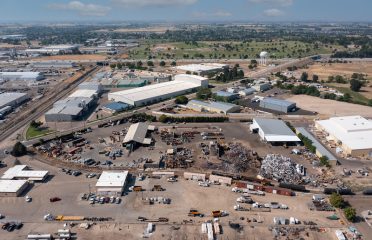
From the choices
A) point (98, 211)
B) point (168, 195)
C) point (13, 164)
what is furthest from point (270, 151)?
point (13, 164)

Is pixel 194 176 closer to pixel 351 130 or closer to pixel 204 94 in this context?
pixel 351 130

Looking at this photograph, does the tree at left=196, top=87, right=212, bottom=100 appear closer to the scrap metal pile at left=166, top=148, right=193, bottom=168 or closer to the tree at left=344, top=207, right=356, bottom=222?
the scrap metal pile at left=166, top=148, right=193, bottom=168

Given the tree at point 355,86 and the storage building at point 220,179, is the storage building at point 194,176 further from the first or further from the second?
the tree at point 355,86

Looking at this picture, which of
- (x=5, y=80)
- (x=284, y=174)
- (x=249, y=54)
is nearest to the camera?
(x=284, y=174)

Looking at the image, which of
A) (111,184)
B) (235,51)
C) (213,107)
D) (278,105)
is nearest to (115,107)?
(213,107)

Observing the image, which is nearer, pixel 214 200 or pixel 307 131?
pixel 214 200

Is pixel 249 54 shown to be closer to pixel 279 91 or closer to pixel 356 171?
pixel 279 91

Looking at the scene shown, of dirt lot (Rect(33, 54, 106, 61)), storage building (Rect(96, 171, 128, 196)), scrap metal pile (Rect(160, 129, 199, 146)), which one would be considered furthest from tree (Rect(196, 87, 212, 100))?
dirt lot (Rect(33, 54, 106, 61))
